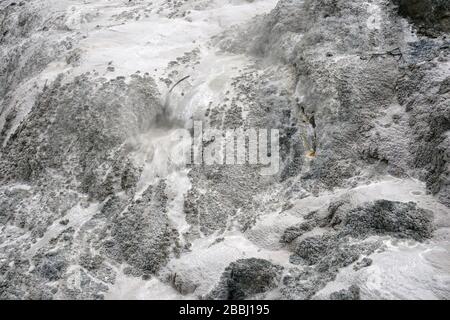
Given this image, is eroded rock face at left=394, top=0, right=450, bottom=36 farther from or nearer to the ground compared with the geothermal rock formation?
farther from the ground

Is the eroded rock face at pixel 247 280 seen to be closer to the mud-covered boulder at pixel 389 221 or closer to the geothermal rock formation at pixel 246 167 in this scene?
the geothermal rock formation at pixel 246 167

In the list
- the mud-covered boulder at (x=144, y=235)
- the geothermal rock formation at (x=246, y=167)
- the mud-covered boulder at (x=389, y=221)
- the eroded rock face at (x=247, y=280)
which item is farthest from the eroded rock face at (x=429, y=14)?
the mud-covered boulder at (x=144, y=235)

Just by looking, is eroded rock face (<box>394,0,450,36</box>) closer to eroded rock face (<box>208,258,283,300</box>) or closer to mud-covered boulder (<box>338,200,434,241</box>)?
mud-covered boulder (<box>338,200,434,241</box>)

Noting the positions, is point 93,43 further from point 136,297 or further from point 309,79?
point 136,297

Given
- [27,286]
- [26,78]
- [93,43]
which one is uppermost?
[93,43]

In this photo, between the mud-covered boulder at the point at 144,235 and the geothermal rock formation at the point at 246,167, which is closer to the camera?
the geothermal rock formation at the point at 246,167

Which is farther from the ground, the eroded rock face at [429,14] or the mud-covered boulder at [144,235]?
the eroded rock face at [429,14]

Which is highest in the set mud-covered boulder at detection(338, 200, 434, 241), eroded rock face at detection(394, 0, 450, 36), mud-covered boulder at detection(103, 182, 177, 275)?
eroded rock face at detection(394, 0, 450, 36)

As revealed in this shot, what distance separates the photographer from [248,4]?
23.1 m

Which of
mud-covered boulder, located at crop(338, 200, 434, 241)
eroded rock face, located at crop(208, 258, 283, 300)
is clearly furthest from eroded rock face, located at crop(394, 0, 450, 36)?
eroded rock face, located at crop(208, 258, 283, 300)

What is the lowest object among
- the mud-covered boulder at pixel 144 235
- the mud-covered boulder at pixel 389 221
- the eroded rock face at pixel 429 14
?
the mud-covered boulder at pixel 144 235
